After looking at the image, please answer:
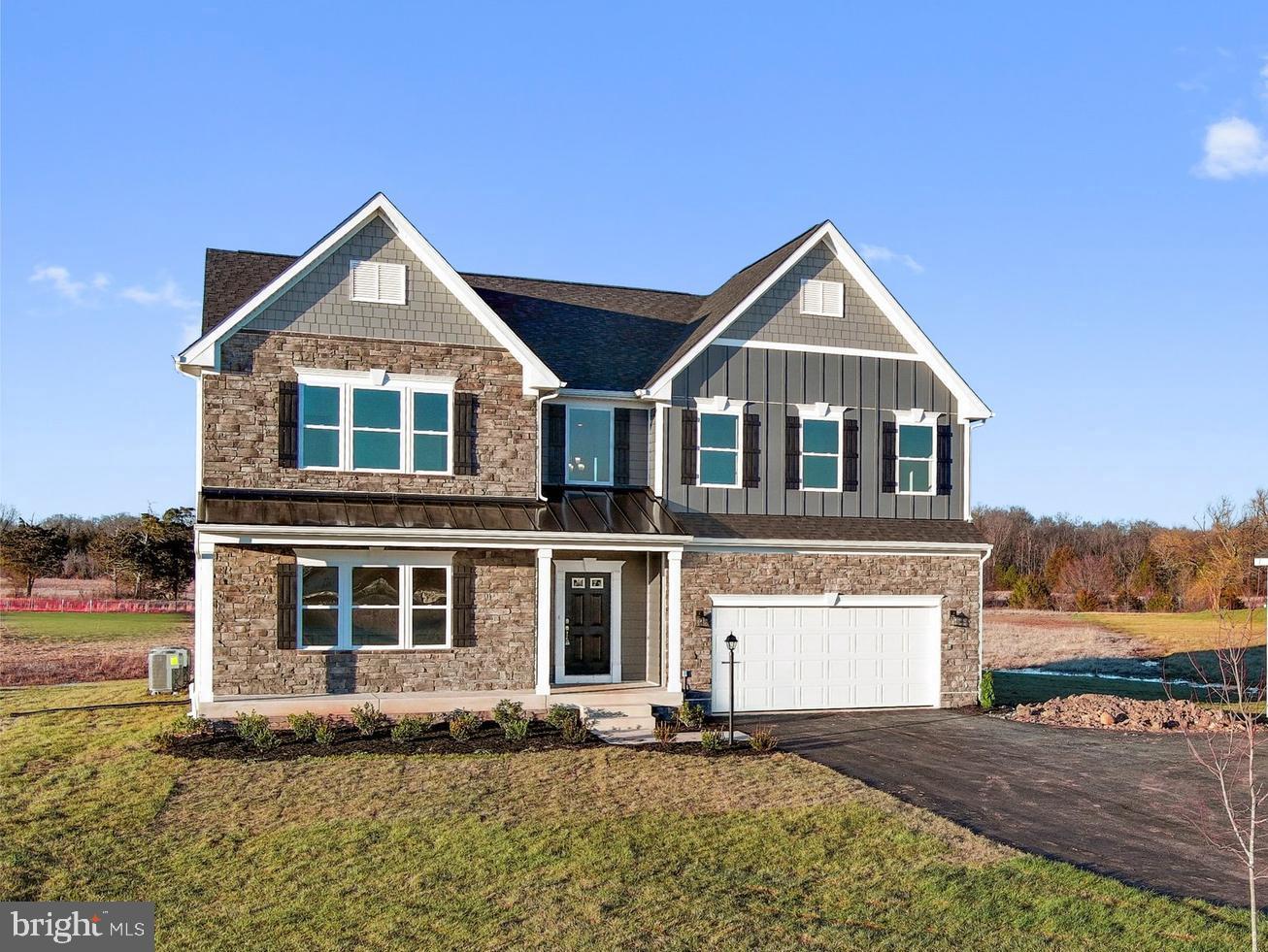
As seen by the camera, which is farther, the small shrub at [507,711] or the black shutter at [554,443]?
the black shutter at [554,443]

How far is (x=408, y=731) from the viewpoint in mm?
15219

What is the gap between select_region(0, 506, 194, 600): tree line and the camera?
150 feet

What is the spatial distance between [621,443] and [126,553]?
34.4 m

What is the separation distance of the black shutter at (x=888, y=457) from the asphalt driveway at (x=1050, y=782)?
405 centimetres

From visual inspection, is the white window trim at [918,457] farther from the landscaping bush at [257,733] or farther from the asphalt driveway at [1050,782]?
the landscaping bush at [257,733]

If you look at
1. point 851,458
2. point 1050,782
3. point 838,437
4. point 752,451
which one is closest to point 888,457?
point 851,458

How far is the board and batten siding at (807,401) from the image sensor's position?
62.5 ft

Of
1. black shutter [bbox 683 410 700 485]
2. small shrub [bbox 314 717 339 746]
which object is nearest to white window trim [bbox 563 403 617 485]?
black shutter [bbox 683 410 700 485]

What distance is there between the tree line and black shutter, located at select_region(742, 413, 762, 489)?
101ft

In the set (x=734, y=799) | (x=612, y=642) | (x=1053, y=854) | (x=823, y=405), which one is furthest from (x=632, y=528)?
(x=1053, y=854)

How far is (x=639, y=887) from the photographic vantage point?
909cm

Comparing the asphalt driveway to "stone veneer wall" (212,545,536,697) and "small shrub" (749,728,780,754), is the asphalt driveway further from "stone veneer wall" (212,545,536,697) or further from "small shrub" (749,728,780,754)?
"stone veneer wall" (212,545,536,697)

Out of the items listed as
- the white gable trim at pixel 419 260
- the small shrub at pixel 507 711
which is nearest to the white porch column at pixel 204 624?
the white gable trim at pixel 419 260

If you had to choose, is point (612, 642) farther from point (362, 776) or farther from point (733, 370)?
point (362, 776)
